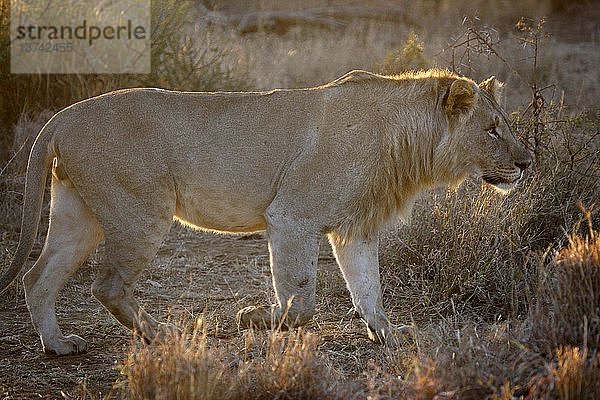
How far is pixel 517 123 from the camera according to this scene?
6898 millimetres

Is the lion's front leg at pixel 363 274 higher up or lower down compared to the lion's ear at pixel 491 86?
lower down

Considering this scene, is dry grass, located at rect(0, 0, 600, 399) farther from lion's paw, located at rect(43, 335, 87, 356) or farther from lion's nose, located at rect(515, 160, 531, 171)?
lion's nose, located at rect(515, 160, 531, 171)

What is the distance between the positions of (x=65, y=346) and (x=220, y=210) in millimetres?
1142

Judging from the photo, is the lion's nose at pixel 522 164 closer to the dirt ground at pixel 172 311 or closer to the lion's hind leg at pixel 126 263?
the dirt ground at pixel 172 311

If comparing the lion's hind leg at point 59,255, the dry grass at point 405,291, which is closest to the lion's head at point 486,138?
the dry grass at point 405,291

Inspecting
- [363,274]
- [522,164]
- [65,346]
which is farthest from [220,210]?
[522,164]

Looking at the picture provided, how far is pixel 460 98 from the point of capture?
17.6ft

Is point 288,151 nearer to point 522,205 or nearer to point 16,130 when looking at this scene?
point 522,205

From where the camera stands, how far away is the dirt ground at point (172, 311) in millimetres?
4742

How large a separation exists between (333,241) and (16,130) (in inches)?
162

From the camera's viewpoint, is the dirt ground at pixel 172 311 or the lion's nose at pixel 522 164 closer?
the dirt ground at pixel 172 311

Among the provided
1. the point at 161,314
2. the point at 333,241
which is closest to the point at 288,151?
the point at 333,241

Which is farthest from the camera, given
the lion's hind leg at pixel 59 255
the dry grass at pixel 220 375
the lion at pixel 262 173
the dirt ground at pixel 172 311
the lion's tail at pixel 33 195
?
the lion's hind leg at pixel 59 255

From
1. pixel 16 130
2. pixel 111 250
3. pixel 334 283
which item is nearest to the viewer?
pixel 111 250
